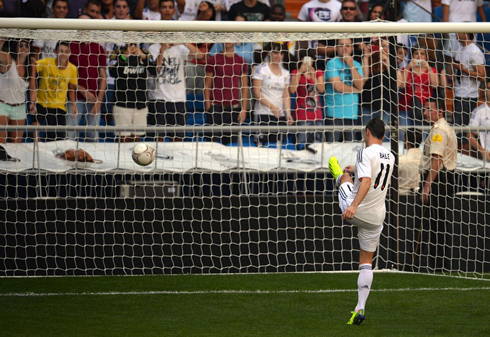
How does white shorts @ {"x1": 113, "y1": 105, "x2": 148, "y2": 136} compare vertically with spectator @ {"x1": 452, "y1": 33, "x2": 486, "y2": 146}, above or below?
below

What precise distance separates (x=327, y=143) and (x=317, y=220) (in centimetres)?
118

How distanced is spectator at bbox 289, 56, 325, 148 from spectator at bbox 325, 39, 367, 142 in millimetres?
132

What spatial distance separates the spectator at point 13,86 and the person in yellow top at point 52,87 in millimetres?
184

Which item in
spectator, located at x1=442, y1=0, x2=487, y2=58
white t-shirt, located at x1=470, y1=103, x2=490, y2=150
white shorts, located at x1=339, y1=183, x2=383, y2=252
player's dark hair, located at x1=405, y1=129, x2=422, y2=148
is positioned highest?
spectator, located at x1=442, y1=0, x2=487, y2=58

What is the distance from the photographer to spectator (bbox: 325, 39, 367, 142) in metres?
9.86

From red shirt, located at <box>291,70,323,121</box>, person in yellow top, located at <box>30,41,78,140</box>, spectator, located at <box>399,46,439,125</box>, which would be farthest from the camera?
red shirt, located at <box>291,70,323,121</box>

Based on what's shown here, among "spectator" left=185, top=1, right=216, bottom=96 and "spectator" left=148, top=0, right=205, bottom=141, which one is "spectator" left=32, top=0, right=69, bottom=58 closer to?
"spectator" left=148, top=0, right=205, bottom=141

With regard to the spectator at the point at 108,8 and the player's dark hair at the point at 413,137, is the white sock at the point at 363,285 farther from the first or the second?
the spectator at the point at 108,8

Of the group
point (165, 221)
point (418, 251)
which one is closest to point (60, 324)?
point (165, 221)

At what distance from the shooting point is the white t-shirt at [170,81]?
403 inches

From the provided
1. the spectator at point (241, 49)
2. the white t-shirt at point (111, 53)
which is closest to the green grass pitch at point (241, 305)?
the white t-shirt at point (111, 53)

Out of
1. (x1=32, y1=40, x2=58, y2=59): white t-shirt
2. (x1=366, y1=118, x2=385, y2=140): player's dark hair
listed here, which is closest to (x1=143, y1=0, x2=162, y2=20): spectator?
(x1=32, y1=40, x2=58, y2=59): white t-shirt

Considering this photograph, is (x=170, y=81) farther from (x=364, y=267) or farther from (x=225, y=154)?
(x=364, y=267)

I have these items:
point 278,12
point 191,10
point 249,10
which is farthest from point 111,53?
point 278,12
